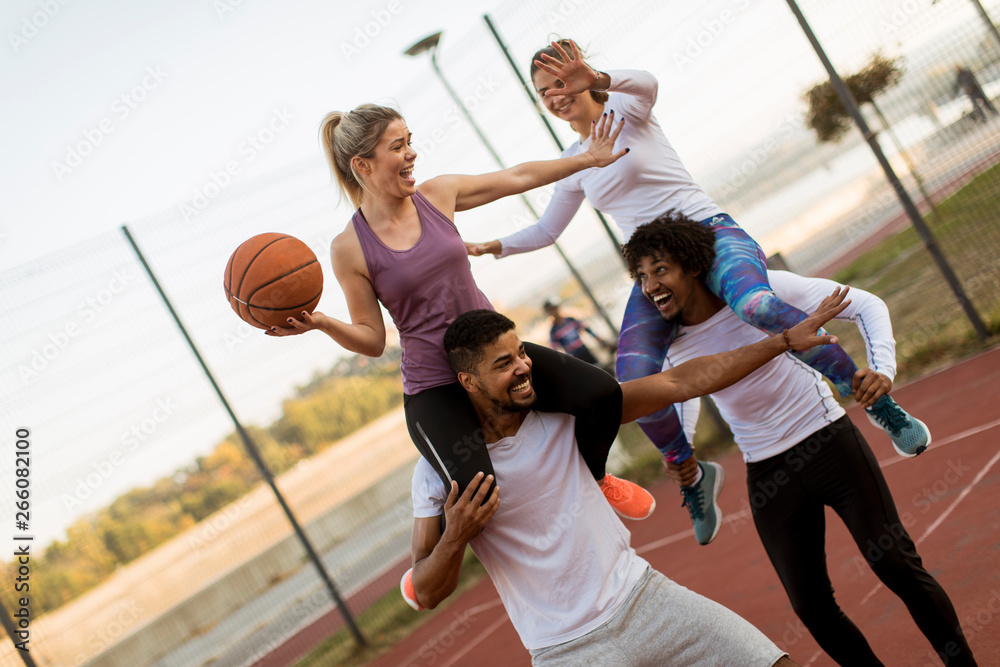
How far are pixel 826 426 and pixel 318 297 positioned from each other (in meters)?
1.86

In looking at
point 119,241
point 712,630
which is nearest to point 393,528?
point 119,241

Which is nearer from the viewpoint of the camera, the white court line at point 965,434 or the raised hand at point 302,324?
the raised hand at point 302,324

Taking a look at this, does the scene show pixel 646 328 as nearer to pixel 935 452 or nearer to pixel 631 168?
pixel 631 168

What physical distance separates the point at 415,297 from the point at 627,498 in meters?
1.05

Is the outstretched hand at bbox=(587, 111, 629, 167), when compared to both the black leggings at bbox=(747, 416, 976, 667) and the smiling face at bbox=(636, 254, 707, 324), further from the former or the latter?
the black leggings at bbox=(747, 416, 976, 667)

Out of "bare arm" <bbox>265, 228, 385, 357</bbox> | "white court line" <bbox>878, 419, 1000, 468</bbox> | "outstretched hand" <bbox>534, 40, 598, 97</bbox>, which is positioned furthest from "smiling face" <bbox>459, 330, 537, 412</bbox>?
"white court line" <bbox>878, 419, 1000, 468</bbox>

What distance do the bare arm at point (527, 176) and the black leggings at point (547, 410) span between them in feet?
2.62

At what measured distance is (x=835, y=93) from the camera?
390 inches

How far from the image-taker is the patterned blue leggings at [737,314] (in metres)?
2.55

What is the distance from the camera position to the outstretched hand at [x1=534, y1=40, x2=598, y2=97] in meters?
2.99

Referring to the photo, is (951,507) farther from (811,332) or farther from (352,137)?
(352,137)

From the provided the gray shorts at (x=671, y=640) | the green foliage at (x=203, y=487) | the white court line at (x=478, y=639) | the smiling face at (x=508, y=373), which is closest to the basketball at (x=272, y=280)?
the smiling face at (x=508, y=373)

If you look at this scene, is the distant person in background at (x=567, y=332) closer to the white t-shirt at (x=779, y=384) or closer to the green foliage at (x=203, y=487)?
the green foliage at (x=203, y=487)
